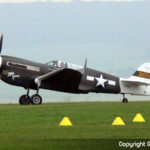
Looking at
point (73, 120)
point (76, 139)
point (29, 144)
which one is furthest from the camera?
point (73, 120)

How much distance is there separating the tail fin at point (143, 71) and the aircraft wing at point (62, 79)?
586 cm

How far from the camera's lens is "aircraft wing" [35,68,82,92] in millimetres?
32906

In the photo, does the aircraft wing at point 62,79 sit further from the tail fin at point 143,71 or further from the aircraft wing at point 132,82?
the tail fin at point 143,71

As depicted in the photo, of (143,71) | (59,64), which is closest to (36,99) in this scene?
(59,64)

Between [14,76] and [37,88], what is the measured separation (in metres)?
1.39

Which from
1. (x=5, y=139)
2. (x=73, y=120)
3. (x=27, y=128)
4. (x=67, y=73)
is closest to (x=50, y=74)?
(x=67, y=73)

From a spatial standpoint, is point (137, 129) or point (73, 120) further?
point (73, 120)

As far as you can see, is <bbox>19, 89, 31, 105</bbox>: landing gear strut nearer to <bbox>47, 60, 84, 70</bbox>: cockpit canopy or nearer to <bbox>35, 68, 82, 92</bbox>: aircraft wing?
<bbox>35, 68, 82, 92</bbox>: aircraft wing

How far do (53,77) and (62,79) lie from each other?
639 mm

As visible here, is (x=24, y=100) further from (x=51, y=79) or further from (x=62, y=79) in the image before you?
(x=62, y=79)

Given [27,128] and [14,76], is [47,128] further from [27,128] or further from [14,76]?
[14,76]

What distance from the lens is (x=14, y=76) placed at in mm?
32719

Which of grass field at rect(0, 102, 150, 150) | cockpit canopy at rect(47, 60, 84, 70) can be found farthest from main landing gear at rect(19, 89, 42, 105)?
grass field at rect(0, 102, 150, 150)

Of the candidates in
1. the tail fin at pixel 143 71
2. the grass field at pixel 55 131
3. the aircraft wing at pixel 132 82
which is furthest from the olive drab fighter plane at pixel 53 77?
the grass field at pixel 55 131
